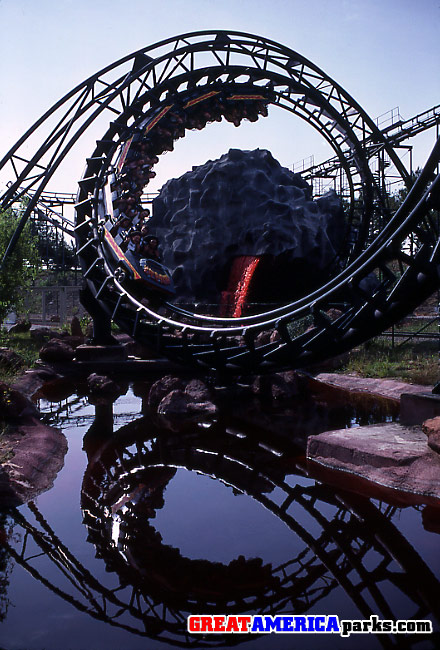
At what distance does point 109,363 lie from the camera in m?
13.4

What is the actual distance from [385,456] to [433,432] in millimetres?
556

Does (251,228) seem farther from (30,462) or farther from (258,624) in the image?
(258,624)

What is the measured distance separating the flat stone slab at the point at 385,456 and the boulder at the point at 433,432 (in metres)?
0.11

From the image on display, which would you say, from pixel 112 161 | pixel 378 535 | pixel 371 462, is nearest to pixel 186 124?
pixel 112 161

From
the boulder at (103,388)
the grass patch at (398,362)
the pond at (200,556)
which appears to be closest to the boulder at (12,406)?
the pond at (200,556)

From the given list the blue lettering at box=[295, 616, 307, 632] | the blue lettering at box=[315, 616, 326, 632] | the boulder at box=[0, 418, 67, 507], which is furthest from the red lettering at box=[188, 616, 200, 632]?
the boulder at box=[0, 418, 67, 507]

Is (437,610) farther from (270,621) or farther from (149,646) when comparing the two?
(149,646)

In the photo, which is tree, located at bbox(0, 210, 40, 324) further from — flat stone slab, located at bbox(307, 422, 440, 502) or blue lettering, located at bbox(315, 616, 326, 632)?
blue lettering, located at bbox(315, 616, 326, 632)

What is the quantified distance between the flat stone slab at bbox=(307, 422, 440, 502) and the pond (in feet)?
1.22

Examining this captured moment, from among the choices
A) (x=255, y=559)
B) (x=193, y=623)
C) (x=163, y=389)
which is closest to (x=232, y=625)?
(x=193, y=623)

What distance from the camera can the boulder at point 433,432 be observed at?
5430 millimetres

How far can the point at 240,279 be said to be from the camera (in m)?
25.9

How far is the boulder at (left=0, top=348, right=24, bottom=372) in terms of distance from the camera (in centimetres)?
1187

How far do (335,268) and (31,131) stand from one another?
1166cm
